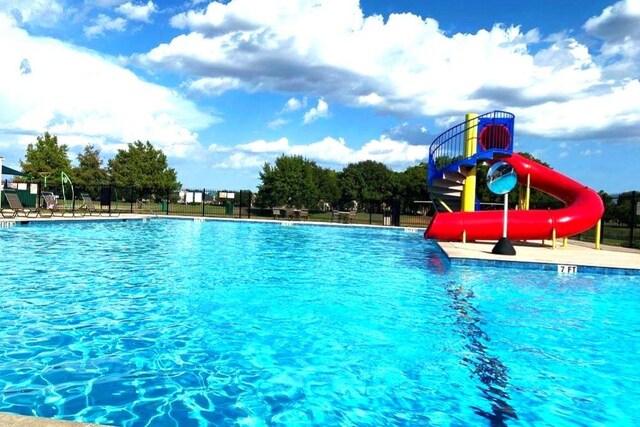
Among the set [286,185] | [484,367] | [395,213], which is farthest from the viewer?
[286,185]

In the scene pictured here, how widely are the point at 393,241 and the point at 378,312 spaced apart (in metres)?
12.5

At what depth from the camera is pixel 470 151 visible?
58.4 ft

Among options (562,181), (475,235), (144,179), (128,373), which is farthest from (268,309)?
(144,179)

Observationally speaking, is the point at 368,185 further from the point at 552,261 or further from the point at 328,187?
the point at 552,261

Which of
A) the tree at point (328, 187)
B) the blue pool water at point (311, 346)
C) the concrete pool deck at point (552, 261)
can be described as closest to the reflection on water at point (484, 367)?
the blue pool water at point (311, 346)

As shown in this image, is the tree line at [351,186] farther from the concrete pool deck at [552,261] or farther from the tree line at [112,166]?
the concrete pool deck at [552,261]

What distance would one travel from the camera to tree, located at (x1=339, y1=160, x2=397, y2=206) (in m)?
72.2

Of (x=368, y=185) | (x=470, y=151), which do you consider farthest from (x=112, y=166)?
(x=470, y=151)

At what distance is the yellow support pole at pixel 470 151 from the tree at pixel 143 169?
40.4m

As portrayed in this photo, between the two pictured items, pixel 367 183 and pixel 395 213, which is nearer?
pixel 395 213

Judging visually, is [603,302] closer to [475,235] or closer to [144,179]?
[475,235]

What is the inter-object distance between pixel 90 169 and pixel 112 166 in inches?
150

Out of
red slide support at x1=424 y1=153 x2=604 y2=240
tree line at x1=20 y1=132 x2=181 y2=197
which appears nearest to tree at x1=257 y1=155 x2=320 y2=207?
tree line at x1=20 y1=132 x2=181 y2=197

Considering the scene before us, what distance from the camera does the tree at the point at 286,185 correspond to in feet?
131
